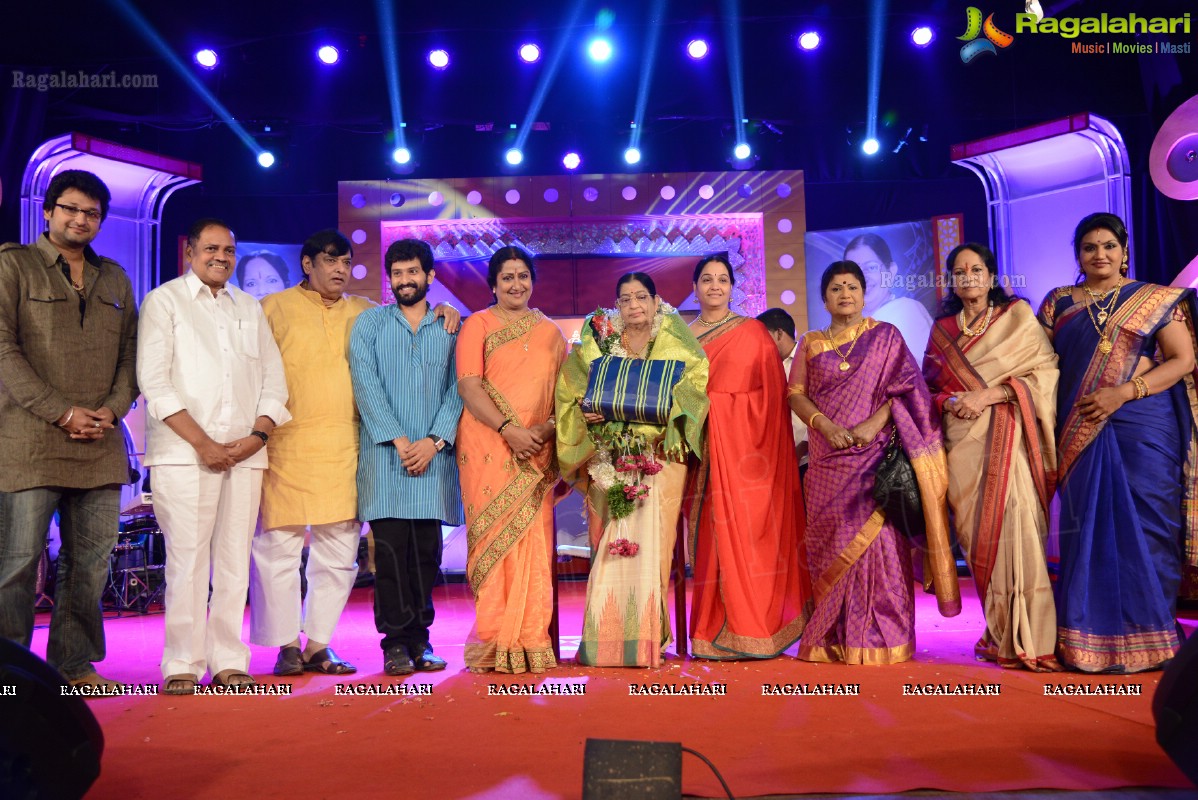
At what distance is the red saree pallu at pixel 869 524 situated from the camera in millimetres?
4121

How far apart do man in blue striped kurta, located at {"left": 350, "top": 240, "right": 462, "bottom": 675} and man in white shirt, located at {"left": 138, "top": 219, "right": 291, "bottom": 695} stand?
1.29ft

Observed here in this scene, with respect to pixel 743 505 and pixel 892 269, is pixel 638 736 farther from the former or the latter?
pixel 892 269

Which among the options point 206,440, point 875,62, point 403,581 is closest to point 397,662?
point 403,581

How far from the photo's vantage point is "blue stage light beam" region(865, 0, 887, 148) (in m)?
7.61

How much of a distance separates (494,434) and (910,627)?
6.37 ft

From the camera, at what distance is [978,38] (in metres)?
7.68

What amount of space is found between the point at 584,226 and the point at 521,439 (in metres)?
4.71

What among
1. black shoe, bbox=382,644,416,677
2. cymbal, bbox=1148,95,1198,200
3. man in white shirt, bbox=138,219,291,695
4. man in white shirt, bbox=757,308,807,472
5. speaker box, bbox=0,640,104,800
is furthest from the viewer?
cymbal, bbox=1148,95,1198,200

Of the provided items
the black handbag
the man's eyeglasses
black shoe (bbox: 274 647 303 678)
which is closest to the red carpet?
black shoe (bbox: 274 647 303 678)

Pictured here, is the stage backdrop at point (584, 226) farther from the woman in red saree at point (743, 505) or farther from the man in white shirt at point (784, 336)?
the woman in red saree at point (743, 505)

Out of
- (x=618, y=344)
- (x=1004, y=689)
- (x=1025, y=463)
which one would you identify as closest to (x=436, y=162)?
(x=618, y=344)

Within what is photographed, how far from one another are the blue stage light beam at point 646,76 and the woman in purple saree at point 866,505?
13.8ft

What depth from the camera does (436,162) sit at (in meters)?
8.47

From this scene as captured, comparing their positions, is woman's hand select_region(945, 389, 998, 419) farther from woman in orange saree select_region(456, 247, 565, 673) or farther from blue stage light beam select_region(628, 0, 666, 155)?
blue stage light beam select_region(628, 0, 666, 155)
